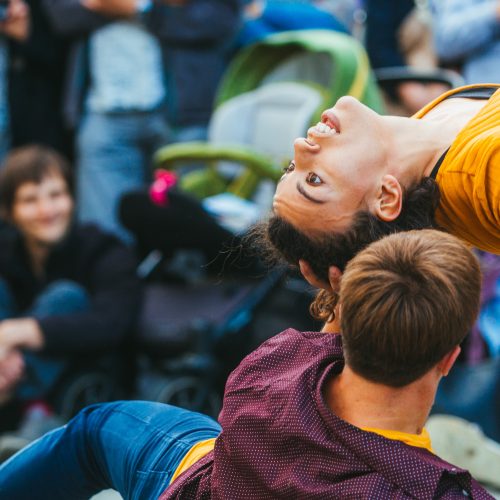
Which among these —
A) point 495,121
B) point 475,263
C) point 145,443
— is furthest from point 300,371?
point 495,121

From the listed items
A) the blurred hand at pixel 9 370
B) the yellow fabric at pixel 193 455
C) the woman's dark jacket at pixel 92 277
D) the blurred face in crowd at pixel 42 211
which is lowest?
the blurred hand at pixel 9 370

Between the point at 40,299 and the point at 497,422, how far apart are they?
1.74 metres

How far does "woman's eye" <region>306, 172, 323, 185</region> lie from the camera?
7.35 feet

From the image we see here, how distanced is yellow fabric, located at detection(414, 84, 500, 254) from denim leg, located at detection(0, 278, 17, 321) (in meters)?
1.97

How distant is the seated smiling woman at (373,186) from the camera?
7.16ft

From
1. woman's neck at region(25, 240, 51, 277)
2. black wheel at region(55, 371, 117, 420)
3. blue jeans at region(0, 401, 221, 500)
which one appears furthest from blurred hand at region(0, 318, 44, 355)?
blue jeans at region(0, 401, 221, 500)

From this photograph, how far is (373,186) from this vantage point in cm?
223

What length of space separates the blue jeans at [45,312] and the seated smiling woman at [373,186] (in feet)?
5.30

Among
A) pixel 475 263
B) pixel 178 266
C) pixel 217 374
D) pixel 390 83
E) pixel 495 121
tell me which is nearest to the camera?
pixel 475 263

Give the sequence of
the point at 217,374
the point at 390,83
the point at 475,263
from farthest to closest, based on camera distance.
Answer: the point at 390,83 < the point at 217,374 < the point at 475,263

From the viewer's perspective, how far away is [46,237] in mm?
3939

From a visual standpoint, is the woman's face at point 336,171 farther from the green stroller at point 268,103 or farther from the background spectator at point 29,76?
the background spectator at point 29,76

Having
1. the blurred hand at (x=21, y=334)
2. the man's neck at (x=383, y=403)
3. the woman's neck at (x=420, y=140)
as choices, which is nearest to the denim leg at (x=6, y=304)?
the blurred hand at (x=21, y=334)

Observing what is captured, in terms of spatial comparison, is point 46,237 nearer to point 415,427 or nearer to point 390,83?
point 390,83
